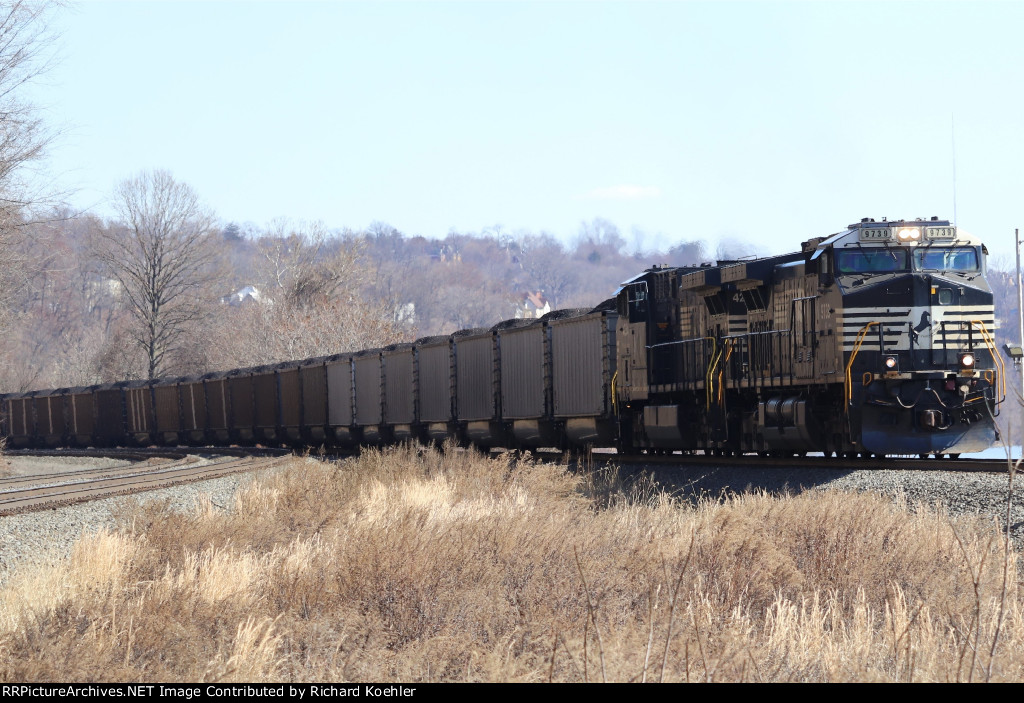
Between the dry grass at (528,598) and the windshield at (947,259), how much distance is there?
4.90 metres

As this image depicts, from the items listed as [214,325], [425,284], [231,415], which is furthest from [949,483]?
[425,284]

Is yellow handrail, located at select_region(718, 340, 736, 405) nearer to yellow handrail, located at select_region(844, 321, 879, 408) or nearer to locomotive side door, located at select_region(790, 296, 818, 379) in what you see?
locomotive side door, located at select_region(790, 296, 818, 379)

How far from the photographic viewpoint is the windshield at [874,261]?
15500 mm

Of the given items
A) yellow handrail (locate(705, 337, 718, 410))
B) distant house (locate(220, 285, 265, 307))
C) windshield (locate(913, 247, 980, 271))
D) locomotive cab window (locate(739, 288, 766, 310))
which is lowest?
yellow handrail (locate(705, 337, 718, 410))

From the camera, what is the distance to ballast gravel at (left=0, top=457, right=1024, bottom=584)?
1143cm

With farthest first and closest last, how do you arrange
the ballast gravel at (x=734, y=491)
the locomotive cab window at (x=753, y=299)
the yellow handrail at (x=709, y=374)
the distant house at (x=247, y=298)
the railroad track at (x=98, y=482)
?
the distant house at (x=247, y=298) → the yellow handrail at (x=709, y=374) → the locomotive cab window at (x=753, y=299) → the railroad track at (x=98, y=482) → the ballast gravel at (x=734, y=491)

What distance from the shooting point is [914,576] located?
9508mm

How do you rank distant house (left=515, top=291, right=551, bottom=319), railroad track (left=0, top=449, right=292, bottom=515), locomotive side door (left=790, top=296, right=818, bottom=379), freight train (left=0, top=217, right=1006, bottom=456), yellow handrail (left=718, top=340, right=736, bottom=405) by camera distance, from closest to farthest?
freight train (left=0, top=217, right=1006, bottom=456), railroad track (left=0, top=449, right=292, bottom=515), locomotive side door (left=790, top=296, right=818, bottom=379), yellow handrail (left=718, top=340, right=736, bottom=405), distant house (left=515, top=291, right=551, bottom=319)

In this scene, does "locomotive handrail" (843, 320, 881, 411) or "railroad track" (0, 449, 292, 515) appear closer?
"locomotive handrail" (843, 320, 881, 411)

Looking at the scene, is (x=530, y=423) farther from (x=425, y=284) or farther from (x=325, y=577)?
(x=425, y=284)

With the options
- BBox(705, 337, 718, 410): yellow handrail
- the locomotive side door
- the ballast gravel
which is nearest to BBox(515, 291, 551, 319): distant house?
BBox(705, 337, 718, 410): yellow handrail

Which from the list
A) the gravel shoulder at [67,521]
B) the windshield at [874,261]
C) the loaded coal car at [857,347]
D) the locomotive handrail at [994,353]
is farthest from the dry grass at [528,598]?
the windshield at [874,261]

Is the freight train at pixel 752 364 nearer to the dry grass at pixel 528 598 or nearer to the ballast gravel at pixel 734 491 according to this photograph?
the ballast gravel at pixel 734 491

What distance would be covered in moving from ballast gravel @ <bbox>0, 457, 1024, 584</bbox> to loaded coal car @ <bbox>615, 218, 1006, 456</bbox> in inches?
39.8
